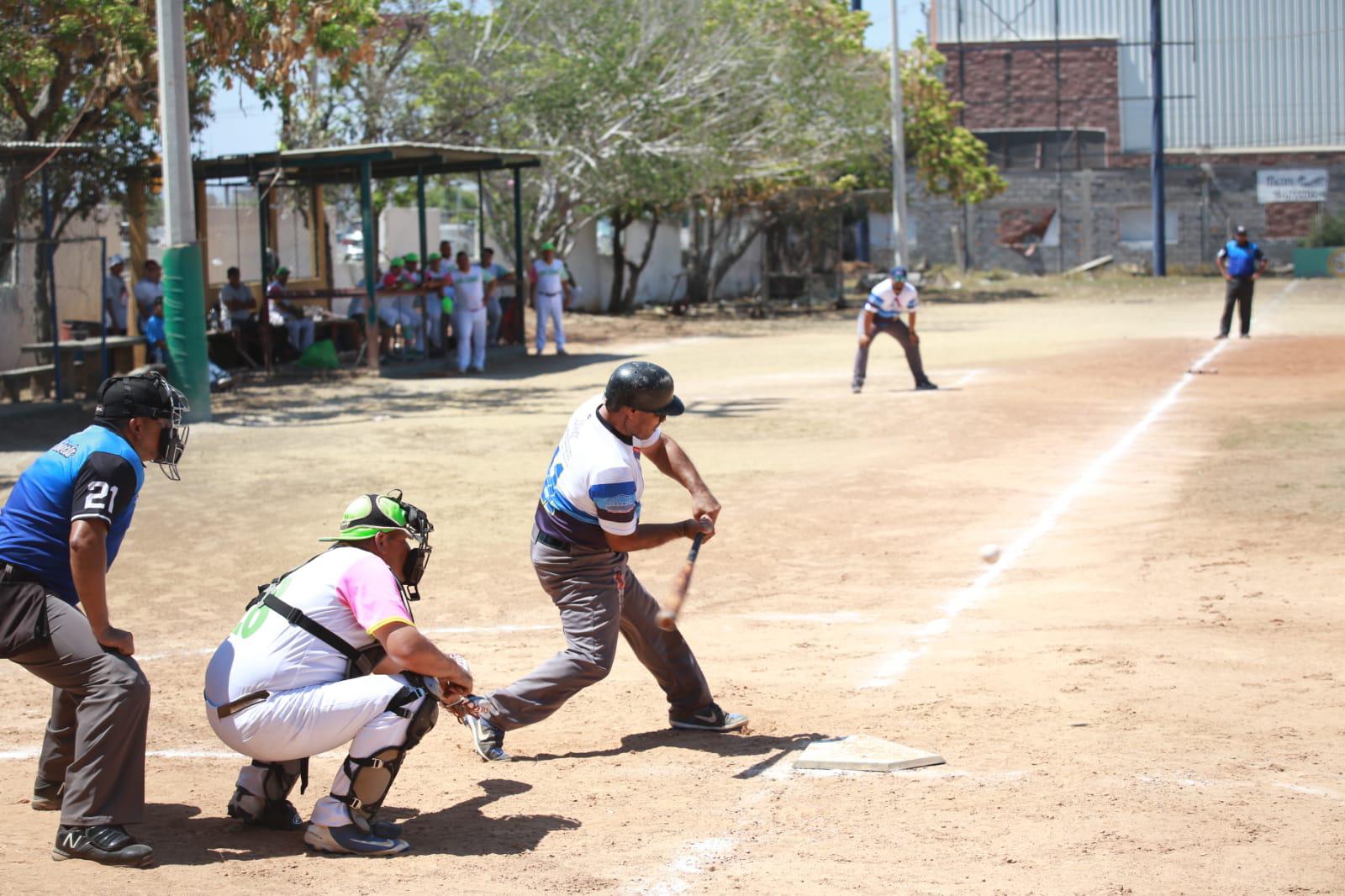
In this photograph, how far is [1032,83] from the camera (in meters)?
56.6

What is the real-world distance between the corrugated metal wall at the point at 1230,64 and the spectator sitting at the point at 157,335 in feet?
137

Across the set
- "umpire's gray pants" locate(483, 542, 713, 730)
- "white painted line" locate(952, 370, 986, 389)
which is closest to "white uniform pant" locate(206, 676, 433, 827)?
"umpire's gray pants" locate(483, 542, 713, 730)

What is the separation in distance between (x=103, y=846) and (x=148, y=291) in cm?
1929

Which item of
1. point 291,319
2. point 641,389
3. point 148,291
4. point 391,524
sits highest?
point 148,291

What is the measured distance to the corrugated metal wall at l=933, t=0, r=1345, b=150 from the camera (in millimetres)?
56656

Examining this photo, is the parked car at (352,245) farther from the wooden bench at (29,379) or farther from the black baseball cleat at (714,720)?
the black baseball cleat at (714,720)

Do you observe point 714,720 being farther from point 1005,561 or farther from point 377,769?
point 1005,561

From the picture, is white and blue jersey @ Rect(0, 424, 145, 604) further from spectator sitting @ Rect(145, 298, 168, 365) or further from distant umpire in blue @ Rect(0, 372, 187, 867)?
spectator sitting @ Rect(145, 298, 168, 365)

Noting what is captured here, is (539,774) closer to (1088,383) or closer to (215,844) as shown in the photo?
(215,844)

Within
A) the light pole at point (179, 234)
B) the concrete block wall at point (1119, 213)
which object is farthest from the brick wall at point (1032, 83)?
the light pole at point (179, 234)

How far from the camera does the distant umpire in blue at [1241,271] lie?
83.2 feet

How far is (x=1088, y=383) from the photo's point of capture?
2052cm

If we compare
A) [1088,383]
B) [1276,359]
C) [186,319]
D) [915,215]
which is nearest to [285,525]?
[186,319]

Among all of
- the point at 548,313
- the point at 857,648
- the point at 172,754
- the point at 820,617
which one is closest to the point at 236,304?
the point at 548,313
